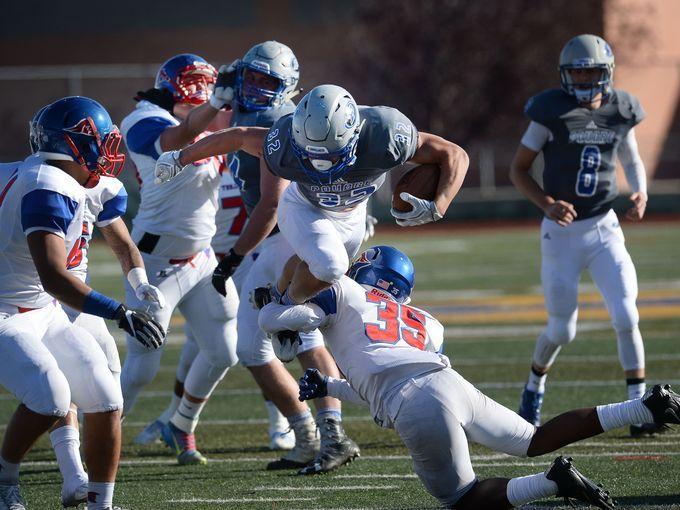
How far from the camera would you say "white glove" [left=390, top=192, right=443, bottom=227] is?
4.32 metres

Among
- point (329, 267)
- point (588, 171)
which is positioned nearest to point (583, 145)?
point (588, 171)

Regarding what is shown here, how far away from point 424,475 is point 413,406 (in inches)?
8.9

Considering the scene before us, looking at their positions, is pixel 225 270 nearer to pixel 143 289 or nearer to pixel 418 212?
pixel 143 289

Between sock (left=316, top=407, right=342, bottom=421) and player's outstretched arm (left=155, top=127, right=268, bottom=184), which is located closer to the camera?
player's outstretched arm (left=155, top=127, right=268, bottom=184)

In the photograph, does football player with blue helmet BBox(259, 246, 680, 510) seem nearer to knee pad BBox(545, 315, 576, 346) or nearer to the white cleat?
the white cleat

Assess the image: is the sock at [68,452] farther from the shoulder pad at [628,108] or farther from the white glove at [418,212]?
the shoulder pad at [628,108]

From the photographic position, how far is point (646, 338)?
8438 millimetres

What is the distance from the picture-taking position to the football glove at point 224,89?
17.0 feet

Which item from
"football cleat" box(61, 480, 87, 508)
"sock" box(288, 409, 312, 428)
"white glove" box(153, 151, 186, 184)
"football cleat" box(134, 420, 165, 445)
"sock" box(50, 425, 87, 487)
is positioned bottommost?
"football cleat" box(134, 420, 165, 445)

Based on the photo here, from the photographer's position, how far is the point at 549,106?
5.98 m

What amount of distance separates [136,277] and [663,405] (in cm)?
204

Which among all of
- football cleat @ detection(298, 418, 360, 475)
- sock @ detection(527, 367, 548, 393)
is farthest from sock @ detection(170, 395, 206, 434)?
sock @ detection(527, 367, 548, 393)

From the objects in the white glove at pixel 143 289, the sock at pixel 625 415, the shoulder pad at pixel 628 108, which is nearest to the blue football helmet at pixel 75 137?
the white glove at pixel 143 289

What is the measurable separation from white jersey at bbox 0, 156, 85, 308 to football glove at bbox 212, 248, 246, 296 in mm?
962
